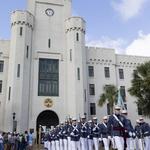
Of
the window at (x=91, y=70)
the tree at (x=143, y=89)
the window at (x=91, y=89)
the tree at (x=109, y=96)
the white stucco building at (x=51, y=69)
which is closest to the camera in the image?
the tree at (x=143, y=89)

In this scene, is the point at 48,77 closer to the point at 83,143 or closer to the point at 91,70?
the point at 91,70

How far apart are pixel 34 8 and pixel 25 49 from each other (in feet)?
27.4

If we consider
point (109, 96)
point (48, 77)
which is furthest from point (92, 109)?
point (48, 77)

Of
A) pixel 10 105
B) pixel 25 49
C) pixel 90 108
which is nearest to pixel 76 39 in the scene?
pixel 25 49

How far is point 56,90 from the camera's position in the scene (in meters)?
42.3

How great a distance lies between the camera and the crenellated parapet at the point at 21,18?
4266cm

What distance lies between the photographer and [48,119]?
4378 cm

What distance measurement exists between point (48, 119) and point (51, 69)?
25.6 ft

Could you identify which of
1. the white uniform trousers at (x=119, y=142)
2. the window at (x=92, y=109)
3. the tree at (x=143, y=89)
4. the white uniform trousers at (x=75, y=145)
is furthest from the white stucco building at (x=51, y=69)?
the white uniform trousers at (x=119, y=142)

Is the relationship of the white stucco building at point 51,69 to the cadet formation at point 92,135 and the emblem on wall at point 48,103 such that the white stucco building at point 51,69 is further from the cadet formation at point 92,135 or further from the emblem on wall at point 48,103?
the cadet formation at point 92,135

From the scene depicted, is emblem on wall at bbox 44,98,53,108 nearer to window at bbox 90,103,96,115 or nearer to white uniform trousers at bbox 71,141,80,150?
window at bbox 90,103,96,115

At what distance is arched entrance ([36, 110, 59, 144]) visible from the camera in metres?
42.5

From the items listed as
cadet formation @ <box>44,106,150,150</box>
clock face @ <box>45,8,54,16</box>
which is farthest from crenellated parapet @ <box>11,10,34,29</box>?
cadet formation @ <box>44,106,150,150</box>

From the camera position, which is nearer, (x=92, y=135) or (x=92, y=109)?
(x=92, y=135)
